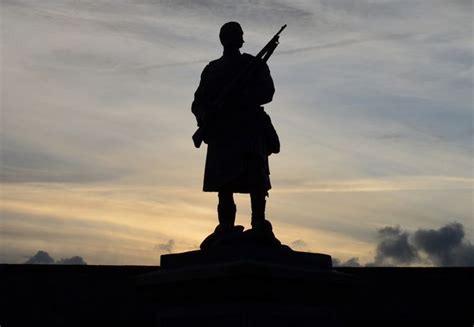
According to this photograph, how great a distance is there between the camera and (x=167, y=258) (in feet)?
38.4

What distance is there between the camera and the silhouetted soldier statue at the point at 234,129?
1177 cm

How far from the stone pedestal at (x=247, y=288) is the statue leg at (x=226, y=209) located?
0.78 meters

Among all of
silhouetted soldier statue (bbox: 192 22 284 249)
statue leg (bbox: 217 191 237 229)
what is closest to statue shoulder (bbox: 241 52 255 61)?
silhouetted soldier statue (bbox: 192 22 284 249)

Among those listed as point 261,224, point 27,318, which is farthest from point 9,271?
point 261,224

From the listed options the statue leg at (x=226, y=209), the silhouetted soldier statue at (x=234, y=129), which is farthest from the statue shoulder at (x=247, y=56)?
the statue leg at (x=226, y=209)

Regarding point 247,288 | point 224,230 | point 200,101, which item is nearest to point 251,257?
point 247,288

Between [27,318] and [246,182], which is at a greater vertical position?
[246,182]

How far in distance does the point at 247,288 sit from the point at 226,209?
167 cm

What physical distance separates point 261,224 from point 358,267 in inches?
236

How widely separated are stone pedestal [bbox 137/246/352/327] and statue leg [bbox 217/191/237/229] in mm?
775

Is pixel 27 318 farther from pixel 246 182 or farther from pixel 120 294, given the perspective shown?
pixel 246 182

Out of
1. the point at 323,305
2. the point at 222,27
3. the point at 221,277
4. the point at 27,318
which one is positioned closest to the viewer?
the point at 221,277

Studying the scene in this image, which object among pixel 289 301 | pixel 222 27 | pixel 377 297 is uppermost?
pixel 222 27

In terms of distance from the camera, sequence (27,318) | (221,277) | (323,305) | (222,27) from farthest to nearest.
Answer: (27,318) → (222,27) → (323,305) → (221,277)
